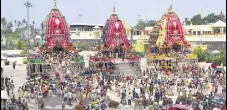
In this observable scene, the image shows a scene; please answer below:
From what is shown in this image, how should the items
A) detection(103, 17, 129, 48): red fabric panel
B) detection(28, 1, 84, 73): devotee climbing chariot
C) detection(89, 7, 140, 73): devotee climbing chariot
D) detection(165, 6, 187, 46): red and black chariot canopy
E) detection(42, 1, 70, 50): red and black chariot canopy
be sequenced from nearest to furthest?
1. detection(28, 1, 84, 73): devotee climbing chariot
2. detection(42, 1, 70, 50): red and black chariot canopy
3. detection(89, 7, 140, 73): devotee climbing chariot
4. detection(103, 17, 129, 48): red fabric panel
5. detection(165, 6, 187, 46): red and black chariot canopy

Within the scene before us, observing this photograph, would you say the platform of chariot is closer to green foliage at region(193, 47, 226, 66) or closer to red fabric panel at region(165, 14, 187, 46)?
red fabric panel at region(165, 14, 187, 46)

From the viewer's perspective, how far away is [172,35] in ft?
119

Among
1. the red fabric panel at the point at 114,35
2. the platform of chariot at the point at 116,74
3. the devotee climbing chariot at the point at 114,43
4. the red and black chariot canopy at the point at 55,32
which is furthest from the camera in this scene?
the red fabric panel at the point at 114,35

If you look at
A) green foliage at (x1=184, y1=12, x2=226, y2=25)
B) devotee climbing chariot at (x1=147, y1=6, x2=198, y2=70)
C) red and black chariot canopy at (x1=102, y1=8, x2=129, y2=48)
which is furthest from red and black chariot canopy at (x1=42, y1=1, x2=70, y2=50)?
green foliage at (x1=184, y1=12, x2=226, y2=25)

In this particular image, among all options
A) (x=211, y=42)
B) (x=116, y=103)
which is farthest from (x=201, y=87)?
(x=211, y=42)

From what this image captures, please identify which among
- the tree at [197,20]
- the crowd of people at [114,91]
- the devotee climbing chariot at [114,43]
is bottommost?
the crowd of people at [114,91]

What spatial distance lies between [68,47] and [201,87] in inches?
518

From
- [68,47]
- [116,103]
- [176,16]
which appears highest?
[176,16]

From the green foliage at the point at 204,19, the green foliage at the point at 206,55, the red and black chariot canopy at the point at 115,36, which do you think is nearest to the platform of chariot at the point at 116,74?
the red and black chariot canopy at the point at 115,36

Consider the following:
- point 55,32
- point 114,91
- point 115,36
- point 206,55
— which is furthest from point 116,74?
point 206,55

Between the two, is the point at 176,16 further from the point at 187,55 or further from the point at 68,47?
the point at 68,47

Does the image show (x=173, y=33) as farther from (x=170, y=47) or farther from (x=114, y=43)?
(x=114, y=43)

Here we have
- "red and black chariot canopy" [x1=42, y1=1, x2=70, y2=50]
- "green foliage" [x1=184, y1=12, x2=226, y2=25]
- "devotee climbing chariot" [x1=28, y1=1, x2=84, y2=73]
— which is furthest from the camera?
"green foliage" [x1=184, y1=12, x2=226, y2=25]

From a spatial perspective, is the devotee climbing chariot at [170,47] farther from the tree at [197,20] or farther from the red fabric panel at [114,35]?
the tree at [197,20]
